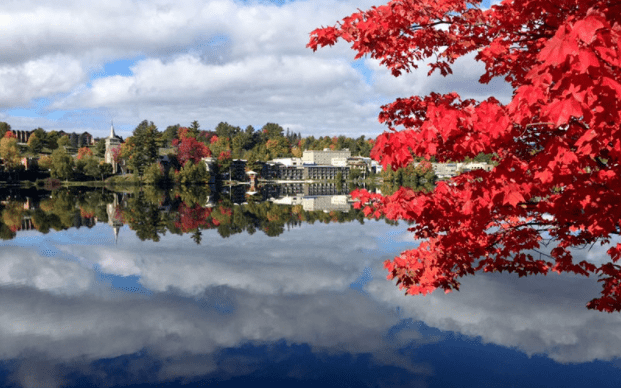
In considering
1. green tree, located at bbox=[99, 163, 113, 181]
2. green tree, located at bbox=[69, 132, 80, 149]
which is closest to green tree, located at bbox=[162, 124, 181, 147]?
green tree, located at bbox=[69, 132, 80, 149]

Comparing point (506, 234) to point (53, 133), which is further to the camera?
point (53, 133)

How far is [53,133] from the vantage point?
131625 millimetres

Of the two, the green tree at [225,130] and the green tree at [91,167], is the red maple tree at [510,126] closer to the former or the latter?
the green tree at [91,167]

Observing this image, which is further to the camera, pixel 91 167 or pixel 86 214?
pixel 91 167

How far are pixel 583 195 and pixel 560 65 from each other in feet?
6.69

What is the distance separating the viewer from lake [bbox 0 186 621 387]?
8023 mm

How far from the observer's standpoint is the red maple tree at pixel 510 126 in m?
2.92

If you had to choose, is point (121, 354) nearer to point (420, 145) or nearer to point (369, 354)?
point (369, 354)

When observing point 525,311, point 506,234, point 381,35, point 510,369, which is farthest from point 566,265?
point 381,35

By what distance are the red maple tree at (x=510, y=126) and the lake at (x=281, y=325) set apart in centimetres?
178

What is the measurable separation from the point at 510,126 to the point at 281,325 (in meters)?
7.95

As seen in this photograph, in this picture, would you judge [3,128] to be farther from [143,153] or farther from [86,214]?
[86,214]

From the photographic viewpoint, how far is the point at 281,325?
34.1ft

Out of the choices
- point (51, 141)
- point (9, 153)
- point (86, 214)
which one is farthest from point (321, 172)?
point (86, 214)
